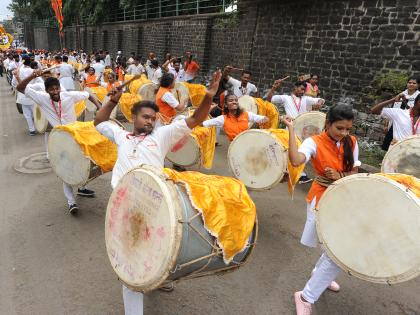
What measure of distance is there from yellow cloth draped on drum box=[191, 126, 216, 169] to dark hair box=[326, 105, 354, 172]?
9.85ft

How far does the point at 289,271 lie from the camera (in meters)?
3.91

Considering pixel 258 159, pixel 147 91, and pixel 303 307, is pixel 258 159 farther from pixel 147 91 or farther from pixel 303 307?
pixel 147 91

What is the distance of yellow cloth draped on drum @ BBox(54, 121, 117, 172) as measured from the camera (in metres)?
4.37

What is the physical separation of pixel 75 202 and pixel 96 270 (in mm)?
1586

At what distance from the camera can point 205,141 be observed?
5.95 m

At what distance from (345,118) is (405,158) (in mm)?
1628

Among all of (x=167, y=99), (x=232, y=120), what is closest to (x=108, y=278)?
(x=232, y=120)

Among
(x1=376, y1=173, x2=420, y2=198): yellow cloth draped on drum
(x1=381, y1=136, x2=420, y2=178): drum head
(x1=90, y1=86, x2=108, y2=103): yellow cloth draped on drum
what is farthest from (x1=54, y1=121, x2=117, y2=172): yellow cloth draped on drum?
(x1=90, y1=86, x2=108, y2=103): yellow cloth draped on drum

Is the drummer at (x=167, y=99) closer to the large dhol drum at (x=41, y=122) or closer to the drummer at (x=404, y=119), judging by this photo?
the large dhol drum at (x=41, y=122)

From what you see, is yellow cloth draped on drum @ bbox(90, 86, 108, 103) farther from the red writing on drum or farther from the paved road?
the red writing on drum

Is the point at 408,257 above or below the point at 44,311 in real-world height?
above

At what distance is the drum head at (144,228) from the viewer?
2.19 m

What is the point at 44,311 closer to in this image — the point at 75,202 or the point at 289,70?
the point at 75,202

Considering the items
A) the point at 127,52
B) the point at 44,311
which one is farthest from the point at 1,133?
the point at 127,52
